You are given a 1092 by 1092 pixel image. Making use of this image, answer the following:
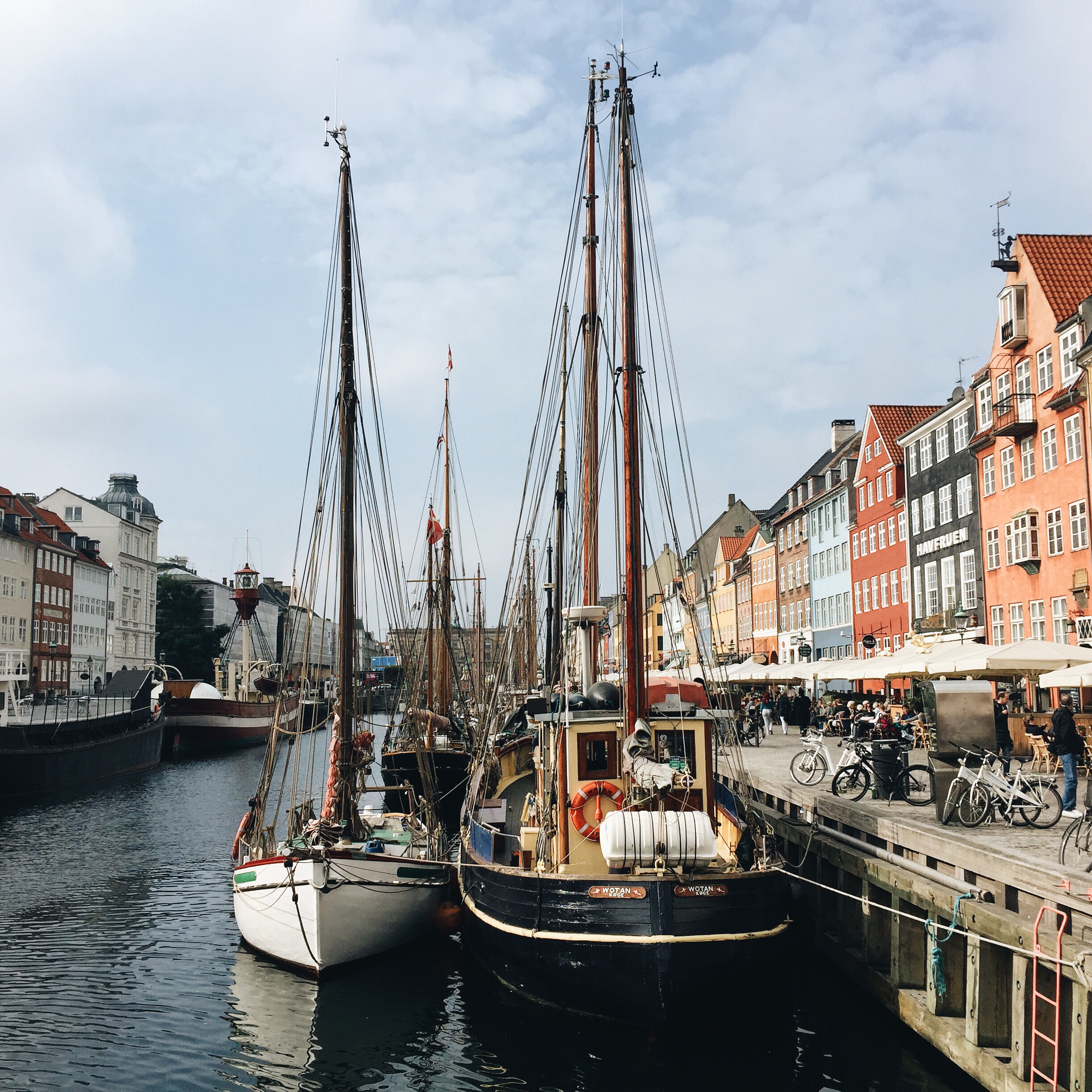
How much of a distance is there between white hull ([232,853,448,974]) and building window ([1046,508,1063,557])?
28.0 m

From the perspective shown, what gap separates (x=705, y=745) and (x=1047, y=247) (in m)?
32.5

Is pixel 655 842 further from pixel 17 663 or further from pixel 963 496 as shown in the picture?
pixel 17 663

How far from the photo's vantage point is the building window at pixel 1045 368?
38.0 meters

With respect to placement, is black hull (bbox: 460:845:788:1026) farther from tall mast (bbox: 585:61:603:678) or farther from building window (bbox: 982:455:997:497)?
building window (bbox: 982:455:997:497)

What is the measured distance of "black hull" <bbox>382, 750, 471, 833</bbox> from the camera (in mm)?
33094

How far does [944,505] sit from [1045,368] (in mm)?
11152

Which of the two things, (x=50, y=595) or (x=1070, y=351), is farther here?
(x=50, y=595)

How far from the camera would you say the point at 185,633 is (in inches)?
4732

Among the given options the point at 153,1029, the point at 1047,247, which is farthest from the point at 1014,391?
the point at 153,1029

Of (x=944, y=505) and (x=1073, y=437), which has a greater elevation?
(x=1073, y=437)

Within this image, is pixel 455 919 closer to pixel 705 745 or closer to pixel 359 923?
pixel 359 923

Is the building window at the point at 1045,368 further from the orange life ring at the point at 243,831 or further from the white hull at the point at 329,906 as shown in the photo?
the orange life ring at the point at 243,831

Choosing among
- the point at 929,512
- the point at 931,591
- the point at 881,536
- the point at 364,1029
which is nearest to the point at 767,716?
the point at 931,591

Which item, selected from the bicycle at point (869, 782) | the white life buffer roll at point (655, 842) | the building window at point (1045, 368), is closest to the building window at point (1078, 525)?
the building window at point (1045, 368)
